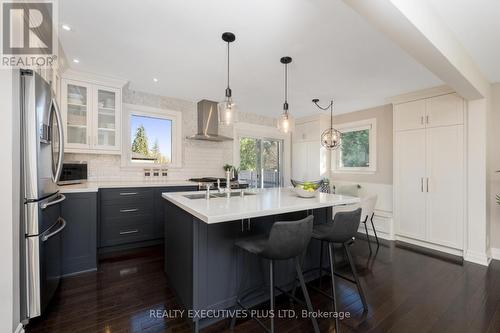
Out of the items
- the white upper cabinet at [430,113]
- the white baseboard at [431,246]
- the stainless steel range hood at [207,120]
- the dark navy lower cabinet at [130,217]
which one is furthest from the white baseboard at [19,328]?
the white upper cabinet at [430,113]

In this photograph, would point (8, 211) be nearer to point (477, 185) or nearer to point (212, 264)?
point (212, 264)

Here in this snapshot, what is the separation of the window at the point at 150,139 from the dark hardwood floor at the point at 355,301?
1.72m

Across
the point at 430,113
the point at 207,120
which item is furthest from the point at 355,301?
the point at 207,120

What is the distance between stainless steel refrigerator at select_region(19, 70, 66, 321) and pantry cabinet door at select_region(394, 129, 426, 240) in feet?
15.3

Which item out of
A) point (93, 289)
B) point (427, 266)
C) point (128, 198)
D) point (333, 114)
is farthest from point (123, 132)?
point (427, 266)

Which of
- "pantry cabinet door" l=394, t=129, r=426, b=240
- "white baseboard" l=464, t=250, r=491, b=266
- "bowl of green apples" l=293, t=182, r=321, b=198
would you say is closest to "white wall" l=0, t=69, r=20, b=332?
"bowl of green apples" l=293, t=182, r=321, b=198

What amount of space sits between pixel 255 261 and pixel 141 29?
2.42 meters

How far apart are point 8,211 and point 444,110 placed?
5.00 metres

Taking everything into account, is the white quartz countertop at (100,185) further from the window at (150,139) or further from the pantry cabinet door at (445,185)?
the pantry cabinet door at (445,185)

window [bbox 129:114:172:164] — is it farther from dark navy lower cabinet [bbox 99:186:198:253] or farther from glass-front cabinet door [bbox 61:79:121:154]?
dark navy lower cabinet [bbox 99:186:198:253]

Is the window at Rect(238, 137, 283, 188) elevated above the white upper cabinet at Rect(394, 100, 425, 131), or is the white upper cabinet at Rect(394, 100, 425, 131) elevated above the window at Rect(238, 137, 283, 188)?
the white upper cabinet at Rect(394, 100, 425, 131)

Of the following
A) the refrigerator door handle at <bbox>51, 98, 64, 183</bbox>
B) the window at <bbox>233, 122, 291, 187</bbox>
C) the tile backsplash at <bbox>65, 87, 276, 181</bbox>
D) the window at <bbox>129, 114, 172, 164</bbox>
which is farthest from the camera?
the window at <bbox>233, 122, 291, 187</bbox>

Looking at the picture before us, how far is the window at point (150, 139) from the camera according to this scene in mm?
3872

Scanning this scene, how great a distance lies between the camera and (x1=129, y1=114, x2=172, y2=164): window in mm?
3872
